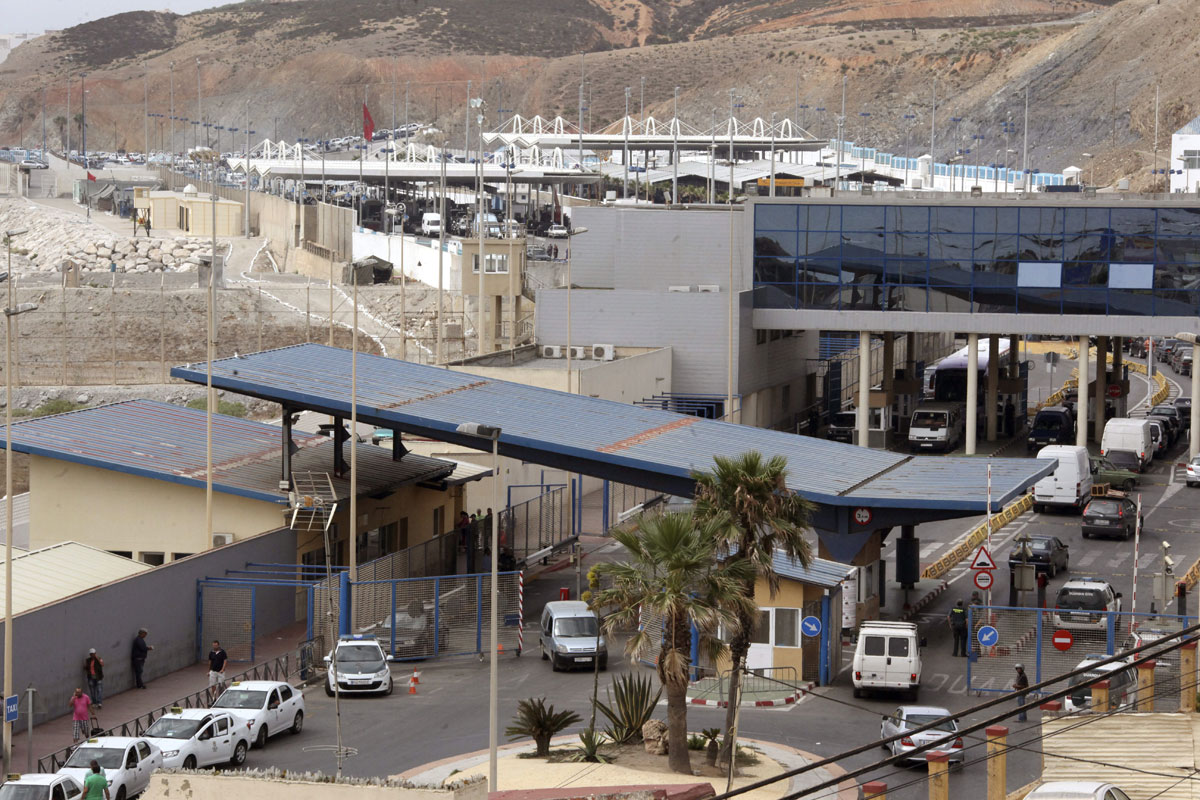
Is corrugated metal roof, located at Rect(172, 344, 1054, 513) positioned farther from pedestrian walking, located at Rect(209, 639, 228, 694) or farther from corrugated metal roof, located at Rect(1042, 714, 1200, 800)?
corrugated metal roof, located at Rect(1042, 714, 1200, 800)

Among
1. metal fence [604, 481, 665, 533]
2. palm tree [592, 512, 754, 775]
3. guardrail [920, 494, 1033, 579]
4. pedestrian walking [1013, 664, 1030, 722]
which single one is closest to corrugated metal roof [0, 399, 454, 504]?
metal fence [604, 481, 665, 533]

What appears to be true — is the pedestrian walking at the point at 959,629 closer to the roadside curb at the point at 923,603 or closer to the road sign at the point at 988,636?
the road sign at the point at 988,636

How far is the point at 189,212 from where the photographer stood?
473 feet

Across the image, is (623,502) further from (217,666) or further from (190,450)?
(217,666)

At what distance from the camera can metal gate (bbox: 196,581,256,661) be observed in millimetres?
37562

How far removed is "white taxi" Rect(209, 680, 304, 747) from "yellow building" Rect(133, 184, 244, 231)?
11420 cm

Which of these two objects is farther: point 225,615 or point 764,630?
point 225,615

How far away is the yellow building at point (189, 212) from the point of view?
143 m

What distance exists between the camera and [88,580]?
3547 cm

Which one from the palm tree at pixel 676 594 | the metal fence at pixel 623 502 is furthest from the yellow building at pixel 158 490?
the palm tree at pixel 676 594

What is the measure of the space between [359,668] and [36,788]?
9459mm

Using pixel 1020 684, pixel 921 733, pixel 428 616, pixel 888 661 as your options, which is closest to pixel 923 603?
pixel 1020 684

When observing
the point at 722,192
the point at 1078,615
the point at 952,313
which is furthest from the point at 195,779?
the point at 722,192

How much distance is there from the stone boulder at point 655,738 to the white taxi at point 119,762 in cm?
777
